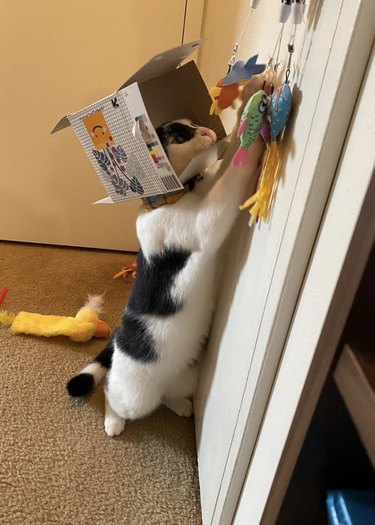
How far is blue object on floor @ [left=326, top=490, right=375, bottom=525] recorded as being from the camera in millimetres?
494

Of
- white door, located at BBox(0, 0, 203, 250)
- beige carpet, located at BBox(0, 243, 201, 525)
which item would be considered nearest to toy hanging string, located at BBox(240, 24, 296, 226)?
beige carpet, located at BBox(0, 243, 201, 525)

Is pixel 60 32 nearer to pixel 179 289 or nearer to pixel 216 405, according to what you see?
pixel 179 289

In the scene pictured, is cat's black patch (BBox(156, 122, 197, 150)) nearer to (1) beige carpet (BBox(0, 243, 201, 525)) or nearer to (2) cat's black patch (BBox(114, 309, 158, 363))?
(2) cat's black patch (BBox(114, 309, 158, 363))

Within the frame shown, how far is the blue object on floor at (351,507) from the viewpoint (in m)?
0.49

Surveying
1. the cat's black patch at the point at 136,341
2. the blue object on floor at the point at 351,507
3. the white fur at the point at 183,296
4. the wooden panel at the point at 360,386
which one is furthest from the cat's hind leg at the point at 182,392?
the wooden panel at the point at 360,386

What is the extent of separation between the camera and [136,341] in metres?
1.08

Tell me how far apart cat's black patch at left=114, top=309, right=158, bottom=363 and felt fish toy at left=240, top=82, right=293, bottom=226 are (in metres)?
0.47

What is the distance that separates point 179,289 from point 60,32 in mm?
1185

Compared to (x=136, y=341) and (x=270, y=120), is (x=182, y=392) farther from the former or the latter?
(x=270, y=120)

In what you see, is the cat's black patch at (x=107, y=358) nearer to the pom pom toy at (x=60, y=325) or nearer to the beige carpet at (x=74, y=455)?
the beige carpet at (x=74, y=455)

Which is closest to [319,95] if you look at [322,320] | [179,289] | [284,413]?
[322,320]

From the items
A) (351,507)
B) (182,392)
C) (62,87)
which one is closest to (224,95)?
(351,507)

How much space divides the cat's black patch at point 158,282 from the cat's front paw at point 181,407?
34cm

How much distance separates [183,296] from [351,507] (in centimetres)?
55
